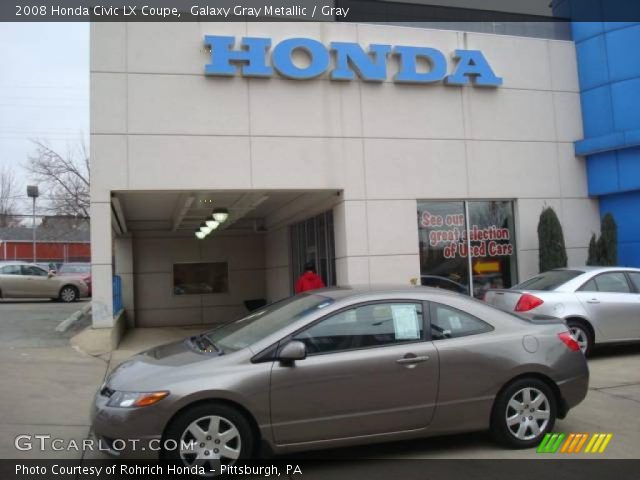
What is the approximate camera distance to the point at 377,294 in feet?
17.6

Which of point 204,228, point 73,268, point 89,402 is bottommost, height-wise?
point 89,402

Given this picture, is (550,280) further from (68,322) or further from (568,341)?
(68,322)

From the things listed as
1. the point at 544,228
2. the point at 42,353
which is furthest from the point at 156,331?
the point at 544,228

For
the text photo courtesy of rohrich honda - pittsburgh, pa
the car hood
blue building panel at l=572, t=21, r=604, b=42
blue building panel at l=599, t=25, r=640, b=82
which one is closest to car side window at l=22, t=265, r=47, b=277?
the text photo courtesy of rohrich honda - pittsburgh, pa

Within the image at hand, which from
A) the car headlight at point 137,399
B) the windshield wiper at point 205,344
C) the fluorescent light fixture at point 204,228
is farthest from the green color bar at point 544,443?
the fluorescent light fixture at point 204,228

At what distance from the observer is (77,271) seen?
26125mm

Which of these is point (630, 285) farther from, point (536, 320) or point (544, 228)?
point (536, 320)

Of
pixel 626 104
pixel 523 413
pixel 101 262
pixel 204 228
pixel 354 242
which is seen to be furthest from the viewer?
pixel 204 228

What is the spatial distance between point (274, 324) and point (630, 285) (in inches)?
268

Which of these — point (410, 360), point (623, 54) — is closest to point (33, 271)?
point (623, 54)

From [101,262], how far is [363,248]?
475cm

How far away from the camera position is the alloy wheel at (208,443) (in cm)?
453

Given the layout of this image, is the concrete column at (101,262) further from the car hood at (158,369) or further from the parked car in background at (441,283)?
the parked car in background at (441,283)

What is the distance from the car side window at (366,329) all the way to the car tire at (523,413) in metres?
0.93
